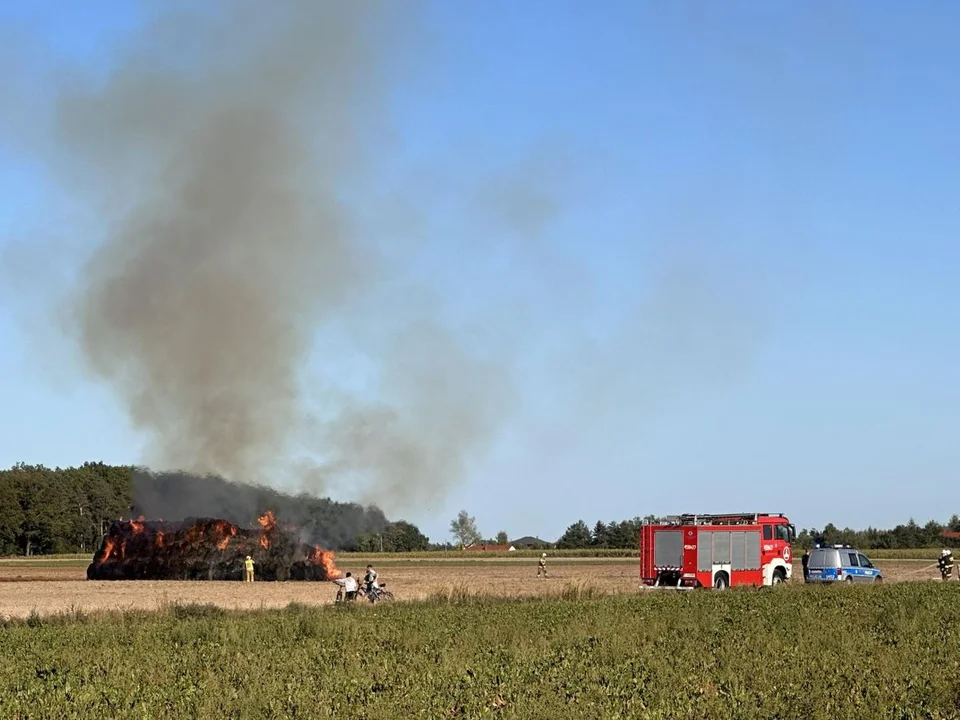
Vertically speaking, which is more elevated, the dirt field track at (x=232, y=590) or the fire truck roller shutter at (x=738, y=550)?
the fire truck roller shutter at (x=738, y=550)

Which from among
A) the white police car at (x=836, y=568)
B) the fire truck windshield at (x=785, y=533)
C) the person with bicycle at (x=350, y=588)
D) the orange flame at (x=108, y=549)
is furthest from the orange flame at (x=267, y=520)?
the white police car at (x=836, y=568)

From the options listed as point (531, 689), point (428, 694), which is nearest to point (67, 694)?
point (428, 694)

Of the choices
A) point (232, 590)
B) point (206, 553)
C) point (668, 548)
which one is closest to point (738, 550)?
point (668, 548)

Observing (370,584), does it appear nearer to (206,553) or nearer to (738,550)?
(738,550)

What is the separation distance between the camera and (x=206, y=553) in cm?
6544

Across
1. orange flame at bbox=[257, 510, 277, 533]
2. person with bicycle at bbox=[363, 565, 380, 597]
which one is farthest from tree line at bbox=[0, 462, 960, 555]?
person with bicycle at bbox=[363, 565, 380, 597]

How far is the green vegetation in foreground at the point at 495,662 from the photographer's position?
50.2ft

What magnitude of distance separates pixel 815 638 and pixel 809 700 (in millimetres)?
6926

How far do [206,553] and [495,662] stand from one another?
4961 cm

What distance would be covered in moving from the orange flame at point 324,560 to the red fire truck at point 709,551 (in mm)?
25931

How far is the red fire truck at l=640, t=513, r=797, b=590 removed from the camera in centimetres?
4612

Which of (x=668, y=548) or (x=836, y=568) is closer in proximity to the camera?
(x=836, y=568)

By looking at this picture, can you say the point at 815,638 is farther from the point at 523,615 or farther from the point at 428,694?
the point at 428,694

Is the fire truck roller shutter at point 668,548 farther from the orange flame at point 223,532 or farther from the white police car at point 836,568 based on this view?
the orange flame at point 223,532
